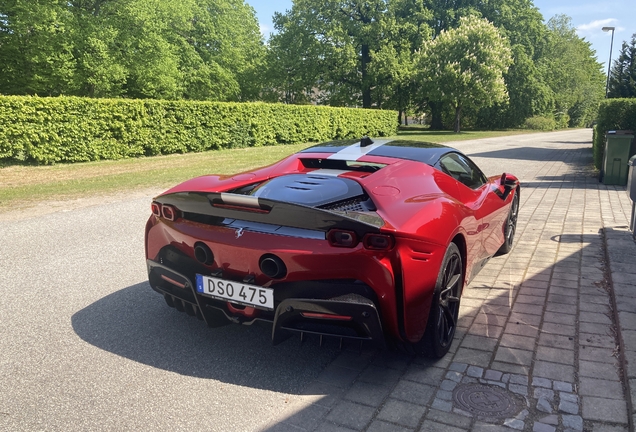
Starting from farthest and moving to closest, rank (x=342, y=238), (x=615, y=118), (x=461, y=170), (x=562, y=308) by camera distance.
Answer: (x=615, y=118), (x=461, y=170), (x=562, y=308), (x=342, y=238)

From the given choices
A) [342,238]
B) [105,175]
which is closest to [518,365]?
[342,238]

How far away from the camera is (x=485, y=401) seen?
9.01ft

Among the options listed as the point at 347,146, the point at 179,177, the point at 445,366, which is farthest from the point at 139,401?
the point at 179,177

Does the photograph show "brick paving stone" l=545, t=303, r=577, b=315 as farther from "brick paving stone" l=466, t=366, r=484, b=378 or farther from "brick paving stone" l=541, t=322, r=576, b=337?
"brick paving stone" l=466, t=366, r=484, b=378

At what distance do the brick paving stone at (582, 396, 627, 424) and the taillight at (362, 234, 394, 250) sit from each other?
4.37 feet

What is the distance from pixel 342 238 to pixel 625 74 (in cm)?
3330

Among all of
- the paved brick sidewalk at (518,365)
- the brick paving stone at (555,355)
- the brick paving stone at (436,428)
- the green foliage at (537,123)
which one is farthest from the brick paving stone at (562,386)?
the green foliage at (537,123)

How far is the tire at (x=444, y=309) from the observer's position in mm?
3059

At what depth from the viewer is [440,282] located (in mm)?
3080

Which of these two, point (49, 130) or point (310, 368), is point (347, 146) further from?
point (49, 130)

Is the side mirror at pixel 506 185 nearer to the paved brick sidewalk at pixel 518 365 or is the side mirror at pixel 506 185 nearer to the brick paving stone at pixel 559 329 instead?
the paved brick sidewalk at pixel 518 365

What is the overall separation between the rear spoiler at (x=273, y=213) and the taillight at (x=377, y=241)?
3 centimetres

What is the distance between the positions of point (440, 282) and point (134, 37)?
98.7 feet

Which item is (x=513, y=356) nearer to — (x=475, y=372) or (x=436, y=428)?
(x=475, y=372)
